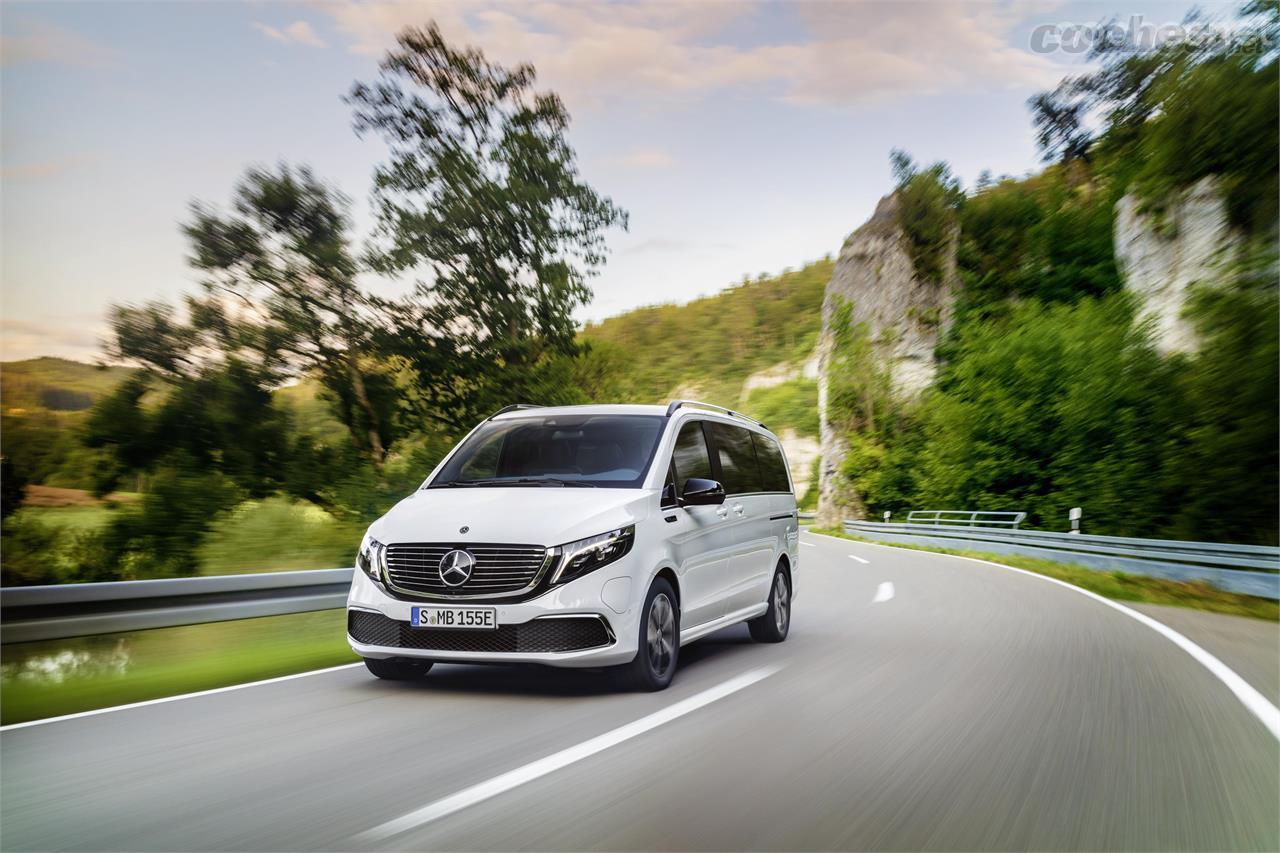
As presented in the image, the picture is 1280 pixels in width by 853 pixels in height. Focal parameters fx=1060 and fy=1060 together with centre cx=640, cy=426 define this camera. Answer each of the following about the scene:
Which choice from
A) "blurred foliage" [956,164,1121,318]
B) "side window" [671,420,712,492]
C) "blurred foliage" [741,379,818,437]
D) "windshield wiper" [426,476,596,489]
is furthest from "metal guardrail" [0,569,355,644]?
"blurred foliage" [741,379,818,437]

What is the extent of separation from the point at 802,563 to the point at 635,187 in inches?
755

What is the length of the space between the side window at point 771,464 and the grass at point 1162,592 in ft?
22.7

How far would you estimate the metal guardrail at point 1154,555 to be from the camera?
578 inches

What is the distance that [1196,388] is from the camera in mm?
22344

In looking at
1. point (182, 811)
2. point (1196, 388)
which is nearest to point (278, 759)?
point (182, 811)

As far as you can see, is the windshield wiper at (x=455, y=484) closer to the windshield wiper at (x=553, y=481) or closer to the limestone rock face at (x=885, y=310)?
the windshield wiper at (x=553, y=481)

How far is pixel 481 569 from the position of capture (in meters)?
6.46

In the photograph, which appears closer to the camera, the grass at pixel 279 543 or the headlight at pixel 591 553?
the headlight at pixel 591 553

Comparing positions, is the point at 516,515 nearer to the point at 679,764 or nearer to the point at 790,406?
the point at 679,764

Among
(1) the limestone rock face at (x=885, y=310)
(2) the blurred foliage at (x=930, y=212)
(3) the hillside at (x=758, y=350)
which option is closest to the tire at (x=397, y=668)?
(1) the limestone rock face at (x=885, y=310)

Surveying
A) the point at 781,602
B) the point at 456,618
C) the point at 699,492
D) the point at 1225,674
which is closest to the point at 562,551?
the point at 456,618

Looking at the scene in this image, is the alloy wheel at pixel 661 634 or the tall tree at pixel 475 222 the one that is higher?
the tall tree at pixel 475 222

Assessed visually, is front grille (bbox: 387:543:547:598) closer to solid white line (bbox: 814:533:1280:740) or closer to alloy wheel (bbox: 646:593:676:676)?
alloy wheel (bbox: 646:593:676:676)

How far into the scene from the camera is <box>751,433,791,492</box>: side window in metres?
10.2
